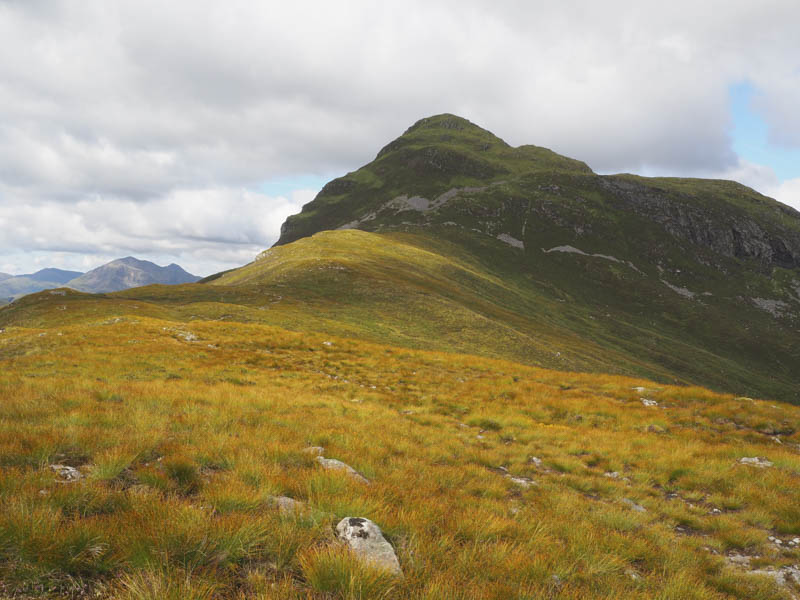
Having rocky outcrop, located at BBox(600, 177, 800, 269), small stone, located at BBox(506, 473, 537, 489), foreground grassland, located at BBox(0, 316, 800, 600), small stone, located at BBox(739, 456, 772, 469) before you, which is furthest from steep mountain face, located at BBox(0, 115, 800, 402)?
small stone, located at BBox(506, 473, 537, 489)

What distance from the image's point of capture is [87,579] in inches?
126

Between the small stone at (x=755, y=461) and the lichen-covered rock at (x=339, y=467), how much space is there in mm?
11814

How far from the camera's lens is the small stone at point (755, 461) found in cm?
1052

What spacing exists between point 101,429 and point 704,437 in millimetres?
18328

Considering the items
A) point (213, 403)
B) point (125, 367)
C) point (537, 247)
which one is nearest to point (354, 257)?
point (125, 367)

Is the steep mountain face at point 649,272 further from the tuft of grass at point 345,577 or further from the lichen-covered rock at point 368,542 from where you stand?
the tuft of grass at point 345,577

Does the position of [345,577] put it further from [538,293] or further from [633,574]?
[538,293]

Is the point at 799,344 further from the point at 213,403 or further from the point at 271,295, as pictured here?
the point at 213,403

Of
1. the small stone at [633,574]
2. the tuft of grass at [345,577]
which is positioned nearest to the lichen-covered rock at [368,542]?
the tuft of grass at [345,577]

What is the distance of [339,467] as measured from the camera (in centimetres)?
690

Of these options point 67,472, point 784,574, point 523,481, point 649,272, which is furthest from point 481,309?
point 649,272

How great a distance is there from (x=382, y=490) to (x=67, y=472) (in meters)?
4.77

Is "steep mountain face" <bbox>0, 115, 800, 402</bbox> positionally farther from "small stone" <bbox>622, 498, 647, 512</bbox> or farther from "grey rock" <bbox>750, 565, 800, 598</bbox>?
"grey rock" <bbox>750, 565, 800, 598</bbox>

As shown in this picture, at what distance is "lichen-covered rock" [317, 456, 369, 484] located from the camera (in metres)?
6.55
